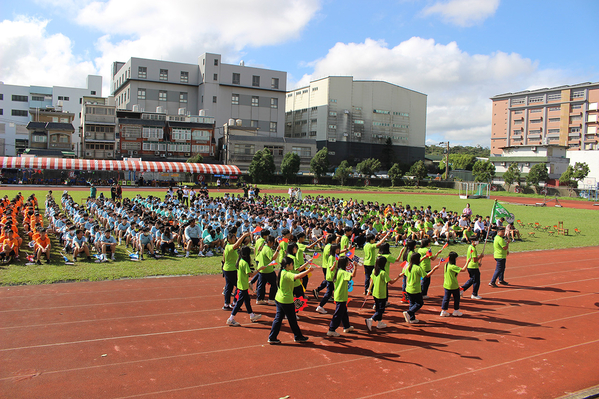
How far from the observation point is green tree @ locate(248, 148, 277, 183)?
61.1 metres

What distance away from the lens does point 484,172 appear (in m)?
64.6

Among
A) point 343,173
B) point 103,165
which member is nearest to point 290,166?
point 343,173

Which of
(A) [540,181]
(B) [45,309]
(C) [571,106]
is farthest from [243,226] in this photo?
(C) [571,106]

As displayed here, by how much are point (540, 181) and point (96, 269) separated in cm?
6958

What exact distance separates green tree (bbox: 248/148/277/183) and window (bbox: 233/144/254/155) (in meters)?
9.31

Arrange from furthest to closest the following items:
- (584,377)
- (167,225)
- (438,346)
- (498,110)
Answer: (498,110) < (167,225) < (438,346) < (584,377)

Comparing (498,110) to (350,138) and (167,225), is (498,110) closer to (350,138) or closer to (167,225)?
(350,138)

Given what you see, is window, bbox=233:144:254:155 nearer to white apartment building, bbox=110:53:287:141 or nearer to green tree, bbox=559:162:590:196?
white apartment building, bbox=110:53:287:141

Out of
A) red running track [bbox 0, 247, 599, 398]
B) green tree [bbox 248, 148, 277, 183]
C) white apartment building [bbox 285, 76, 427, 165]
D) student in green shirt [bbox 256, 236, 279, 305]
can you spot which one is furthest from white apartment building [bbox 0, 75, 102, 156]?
student in green shirt [bbox 256, 236, 279, 305]

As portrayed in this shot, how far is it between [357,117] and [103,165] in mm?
56455

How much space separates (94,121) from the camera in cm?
6425

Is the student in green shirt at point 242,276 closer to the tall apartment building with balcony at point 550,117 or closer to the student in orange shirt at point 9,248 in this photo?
the student in orange shirt at point 9,248

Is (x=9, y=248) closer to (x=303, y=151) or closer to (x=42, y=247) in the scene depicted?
(x=42, y=247)

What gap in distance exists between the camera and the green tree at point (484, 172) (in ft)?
210
